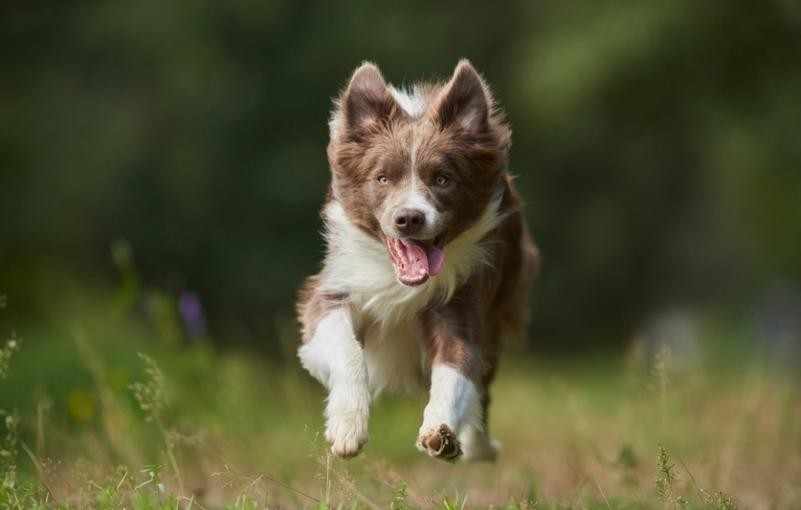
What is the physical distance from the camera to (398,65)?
18.0 meters

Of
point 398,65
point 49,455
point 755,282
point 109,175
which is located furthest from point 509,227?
point 755,282

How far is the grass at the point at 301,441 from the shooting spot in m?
5.91

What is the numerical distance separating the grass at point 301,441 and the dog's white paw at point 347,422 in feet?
0.38

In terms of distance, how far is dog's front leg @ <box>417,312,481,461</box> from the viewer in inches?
222

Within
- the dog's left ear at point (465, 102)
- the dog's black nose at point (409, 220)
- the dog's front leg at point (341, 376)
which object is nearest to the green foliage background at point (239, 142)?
the dog's left ear at point (465, 102)

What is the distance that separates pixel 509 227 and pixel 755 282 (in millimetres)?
14373

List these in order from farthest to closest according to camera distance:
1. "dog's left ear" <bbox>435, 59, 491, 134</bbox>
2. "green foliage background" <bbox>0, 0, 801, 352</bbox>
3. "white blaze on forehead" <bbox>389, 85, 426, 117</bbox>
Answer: "green foliage background" <bbox>0, 0, 801, 352</bbox> < "white blaze on forehead" <bbox>389, 85, 426, 117</bbox> < "dog's left ear" <bbox>435, 59, 491, 134</bbox>

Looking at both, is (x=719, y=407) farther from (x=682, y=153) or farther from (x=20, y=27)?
(x=20, y=27)

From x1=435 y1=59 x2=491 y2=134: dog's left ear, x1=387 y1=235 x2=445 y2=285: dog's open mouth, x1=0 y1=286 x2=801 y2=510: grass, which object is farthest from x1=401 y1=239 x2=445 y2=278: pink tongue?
x1=0 y1=286 x2=801 y2=510: grass

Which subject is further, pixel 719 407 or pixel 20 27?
pixel 20 27

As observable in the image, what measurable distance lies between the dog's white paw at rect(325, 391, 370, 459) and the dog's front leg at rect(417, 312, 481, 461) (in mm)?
253

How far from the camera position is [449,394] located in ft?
19.4

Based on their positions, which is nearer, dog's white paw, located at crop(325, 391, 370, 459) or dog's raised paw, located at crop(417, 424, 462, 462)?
dog's raised paw, located at crop(417, 424, 462, 462)

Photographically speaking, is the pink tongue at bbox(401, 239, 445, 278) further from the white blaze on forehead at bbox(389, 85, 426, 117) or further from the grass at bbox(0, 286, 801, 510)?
the grass at bbox(0, 286, 801, 510)
